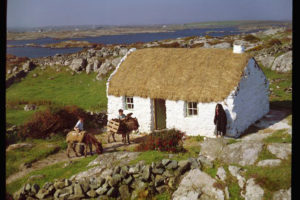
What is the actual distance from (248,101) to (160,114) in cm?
537

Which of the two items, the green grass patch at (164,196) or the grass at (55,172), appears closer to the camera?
the green grass patch at (164,196)

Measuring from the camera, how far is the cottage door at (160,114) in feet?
57.8

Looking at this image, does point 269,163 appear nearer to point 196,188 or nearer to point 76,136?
point 196,188

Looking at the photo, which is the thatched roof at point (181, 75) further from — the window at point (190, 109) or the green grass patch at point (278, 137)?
the green grass patch at point (278, 137)

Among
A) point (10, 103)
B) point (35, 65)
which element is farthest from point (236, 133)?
point (35, 65)

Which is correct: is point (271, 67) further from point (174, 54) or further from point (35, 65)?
point (35, 65)

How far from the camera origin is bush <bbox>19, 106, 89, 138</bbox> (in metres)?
17.1

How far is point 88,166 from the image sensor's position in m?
12.5

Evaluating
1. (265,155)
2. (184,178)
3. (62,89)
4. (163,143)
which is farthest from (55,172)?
(62,89)

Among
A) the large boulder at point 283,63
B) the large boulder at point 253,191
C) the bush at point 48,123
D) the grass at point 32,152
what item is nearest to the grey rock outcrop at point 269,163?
the large boulder at point 253,191

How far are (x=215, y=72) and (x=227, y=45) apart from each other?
26372mm

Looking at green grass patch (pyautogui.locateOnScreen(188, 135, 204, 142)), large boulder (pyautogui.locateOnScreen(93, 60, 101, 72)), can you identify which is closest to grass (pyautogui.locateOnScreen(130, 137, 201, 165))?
green grass patch (pyautogui.locateOnScreen(188, 135, 204, 142))

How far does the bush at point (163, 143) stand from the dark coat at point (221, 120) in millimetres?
2241

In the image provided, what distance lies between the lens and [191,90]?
1602 centimetres
